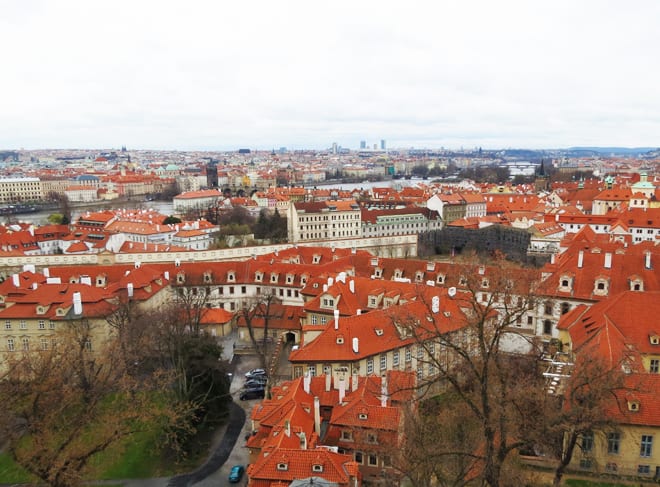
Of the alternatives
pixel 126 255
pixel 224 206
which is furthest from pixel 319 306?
pixel 224 206

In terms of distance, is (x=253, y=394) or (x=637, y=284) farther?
(x=637, y=284)

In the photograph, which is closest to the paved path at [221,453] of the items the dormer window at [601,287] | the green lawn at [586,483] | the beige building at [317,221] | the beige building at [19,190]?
the green lawn at [586,483]

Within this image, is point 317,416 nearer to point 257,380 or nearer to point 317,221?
point 257,380

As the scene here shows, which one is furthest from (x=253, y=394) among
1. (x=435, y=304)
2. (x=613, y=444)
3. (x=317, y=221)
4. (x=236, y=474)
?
(x=317, y=221)

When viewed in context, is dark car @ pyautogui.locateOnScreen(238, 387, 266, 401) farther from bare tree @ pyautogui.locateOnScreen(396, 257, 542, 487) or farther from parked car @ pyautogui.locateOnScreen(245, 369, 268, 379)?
bare tree @ pyautogui.locateOnScreen(396, 257, 542, 487)

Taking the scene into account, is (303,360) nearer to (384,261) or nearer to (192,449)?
(192,449)

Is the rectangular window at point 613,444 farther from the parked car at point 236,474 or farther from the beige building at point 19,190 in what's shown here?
the beige building at point 19,190

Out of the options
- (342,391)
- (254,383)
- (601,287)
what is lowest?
(254,383)
